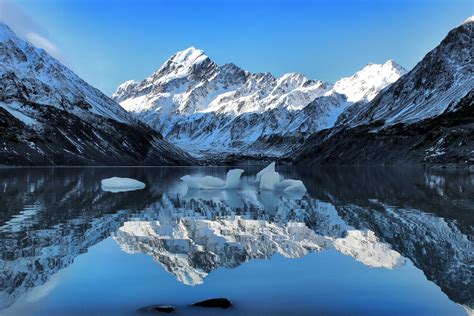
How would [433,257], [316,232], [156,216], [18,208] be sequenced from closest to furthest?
[433,257]
[316,232]
[156,216]
[18,208]

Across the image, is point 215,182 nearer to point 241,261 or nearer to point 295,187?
point 295,187

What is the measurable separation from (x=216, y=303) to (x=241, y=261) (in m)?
5.40

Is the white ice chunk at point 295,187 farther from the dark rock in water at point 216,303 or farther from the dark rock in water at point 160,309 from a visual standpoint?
the dark rock in water at point 160,309

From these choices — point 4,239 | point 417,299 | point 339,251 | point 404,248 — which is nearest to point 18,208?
point 4,239

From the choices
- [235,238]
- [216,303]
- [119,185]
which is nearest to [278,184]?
[119,185]

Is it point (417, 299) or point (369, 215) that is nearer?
point (417, 299)

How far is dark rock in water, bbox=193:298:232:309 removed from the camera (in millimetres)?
12391

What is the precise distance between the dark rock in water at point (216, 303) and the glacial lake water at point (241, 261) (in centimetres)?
22

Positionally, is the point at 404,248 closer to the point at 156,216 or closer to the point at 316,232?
the point at 316,232

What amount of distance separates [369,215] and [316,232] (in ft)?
24.0

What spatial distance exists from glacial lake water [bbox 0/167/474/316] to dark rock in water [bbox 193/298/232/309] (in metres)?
0.22

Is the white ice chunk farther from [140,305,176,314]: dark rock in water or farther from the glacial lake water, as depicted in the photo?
[140,305,176,314]: dark rock in water

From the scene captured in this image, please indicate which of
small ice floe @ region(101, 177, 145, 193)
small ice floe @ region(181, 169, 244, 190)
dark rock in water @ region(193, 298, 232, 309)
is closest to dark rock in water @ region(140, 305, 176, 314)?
dark rock in water @ region(193, 298, 232, 309)

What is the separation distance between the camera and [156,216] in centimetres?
3017
